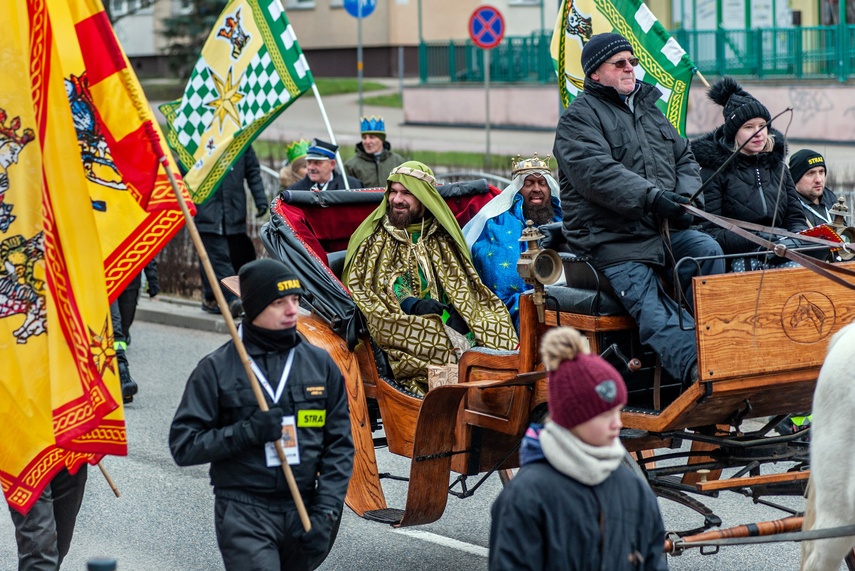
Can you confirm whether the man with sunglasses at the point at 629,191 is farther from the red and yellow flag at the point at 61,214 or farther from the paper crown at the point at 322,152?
the paper crown at the point at 322,152

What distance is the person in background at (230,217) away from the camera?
12188 millimetres

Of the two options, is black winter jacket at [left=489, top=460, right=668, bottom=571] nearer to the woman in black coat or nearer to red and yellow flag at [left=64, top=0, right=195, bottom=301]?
red and yellow flag at [left=64, top=0, right=195, bottom=301]

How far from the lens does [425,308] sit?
6.62 m

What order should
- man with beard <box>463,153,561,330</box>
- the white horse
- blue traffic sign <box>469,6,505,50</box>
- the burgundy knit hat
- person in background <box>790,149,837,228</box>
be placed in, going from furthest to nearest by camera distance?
blue traffic sign <box>469,6,505,50</box>
person in background <box>790,149,837,228</box>
man with beard <box>463,153,561,330</box>
the white horse
the burgundy knit hat

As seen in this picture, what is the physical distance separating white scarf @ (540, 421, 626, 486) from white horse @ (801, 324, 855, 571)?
68.4 inches

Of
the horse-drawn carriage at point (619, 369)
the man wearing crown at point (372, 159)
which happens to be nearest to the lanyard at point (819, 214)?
the horse-drawn carriage at point (619, 369)

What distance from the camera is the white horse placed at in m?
4.55

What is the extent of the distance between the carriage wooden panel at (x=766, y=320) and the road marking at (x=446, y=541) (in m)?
1.93

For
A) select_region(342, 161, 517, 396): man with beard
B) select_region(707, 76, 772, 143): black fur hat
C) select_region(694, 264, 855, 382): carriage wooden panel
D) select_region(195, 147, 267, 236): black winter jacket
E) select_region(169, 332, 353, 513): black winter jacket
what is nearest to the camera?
select_region(169, 332, 353, 513): black winter jacket

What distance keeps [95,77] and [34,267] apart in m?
0.77

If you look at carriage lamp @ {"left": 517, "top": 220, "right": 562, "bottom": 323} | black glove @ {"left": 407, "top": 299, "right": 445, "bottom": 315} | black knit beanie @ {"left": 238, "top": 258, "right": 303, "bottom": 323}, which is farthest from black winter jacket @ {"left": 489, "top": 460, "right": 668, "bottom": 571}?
black glove @ {"left": 407, "top": 299, "right": 445, "bottom": 315}

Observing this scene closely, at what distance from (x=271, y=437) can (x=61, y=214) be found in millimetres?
1295

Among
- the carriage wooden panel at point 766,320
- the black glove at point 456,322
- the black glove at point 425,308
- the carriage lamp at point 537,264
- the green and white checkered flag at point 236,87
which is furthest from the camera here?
the green and white checkered flag at point 236,87

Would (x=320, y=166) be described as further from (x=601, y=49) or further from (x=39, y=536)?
(x=39, y=536)
